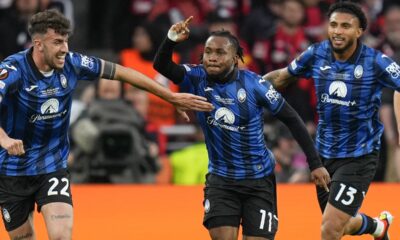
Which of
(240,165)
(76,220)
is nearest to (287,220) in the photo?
(76,220)

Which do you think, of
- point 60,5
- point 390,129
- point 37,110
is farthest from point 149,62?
point 37,110

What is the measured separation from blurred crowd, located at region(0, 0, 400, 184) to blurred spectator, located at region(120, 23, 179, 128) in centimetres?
1

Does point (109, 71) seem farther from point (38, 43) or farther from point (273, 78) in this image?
point (273, 78)

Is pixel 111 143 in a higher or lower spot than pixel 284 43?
lower

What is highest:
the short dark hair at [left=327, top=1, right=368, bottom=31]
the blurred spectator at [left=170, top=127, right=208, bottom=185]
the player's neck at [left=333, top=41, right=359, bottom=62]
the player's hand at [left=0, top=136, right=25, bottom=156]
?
the short dark hair at [left=327, top=1, right=368, bottom=31]

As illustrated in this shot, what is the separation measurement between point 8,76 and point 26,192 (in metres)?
0.83

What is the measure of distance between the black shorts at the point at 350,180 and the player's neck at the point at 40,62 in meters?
2.25

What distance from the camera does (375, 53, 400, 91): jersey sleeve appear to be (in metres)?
8.99

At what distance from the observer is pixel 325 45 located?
9.25 metres

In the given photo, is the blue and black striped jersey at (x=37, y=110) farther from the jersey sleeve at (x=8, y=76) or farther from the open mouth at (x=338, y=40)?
the open mouth at (x=338, y=40)

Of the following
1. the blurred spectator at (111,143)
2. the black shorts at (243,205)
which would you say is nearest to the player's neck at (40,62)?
the black shorts at (243,205)

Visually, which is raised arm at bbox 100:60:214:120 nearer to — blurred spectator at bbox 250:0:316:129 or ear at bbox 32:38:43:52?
ear at bbox 32:38:43:52

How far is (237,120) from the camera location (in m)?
8.53

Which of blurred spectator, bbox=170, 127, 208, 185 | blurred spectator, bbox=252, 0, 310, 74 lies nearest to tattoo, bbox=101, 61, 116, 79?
blurred spectator, bbox=170, 127, 208, 185
